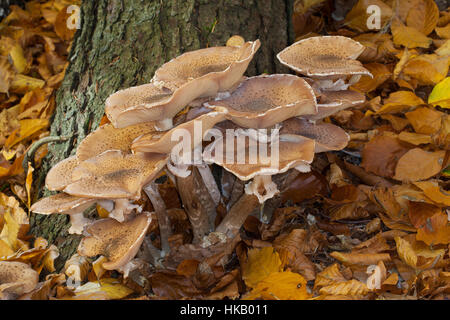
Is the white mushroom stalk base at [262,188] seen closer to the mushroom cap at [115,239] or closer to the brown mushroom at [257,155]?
the brown mushroom at [257,155]

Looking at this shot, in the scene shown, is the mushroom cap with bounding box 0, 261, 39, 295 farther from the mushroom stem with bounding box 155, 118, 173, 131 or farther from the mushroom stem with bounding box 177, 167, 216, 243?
the mushroom stem with bounding box 155, 118, 173, 131

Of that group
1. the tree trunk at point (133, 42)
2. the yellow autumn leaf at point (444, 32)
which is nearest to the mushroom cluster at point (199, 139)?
the tree trunk at point (133, 42)

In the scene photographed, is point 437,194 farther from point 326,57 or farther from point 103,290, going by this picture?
point 103,290

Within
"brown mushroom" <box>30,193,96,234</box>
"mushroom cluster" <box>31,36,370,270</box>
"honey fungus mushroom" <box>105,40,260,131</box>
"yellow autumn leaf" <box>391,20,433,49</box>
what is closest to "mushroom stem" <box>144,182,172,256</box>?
"mushroom cluster" <box>31,36,370,270</box>

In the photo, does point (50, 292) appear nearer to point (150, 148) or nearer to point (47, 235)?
point (47, 235)

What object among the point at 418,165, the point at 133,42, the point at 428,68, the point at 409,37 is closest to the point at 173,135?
the point at 133,42
